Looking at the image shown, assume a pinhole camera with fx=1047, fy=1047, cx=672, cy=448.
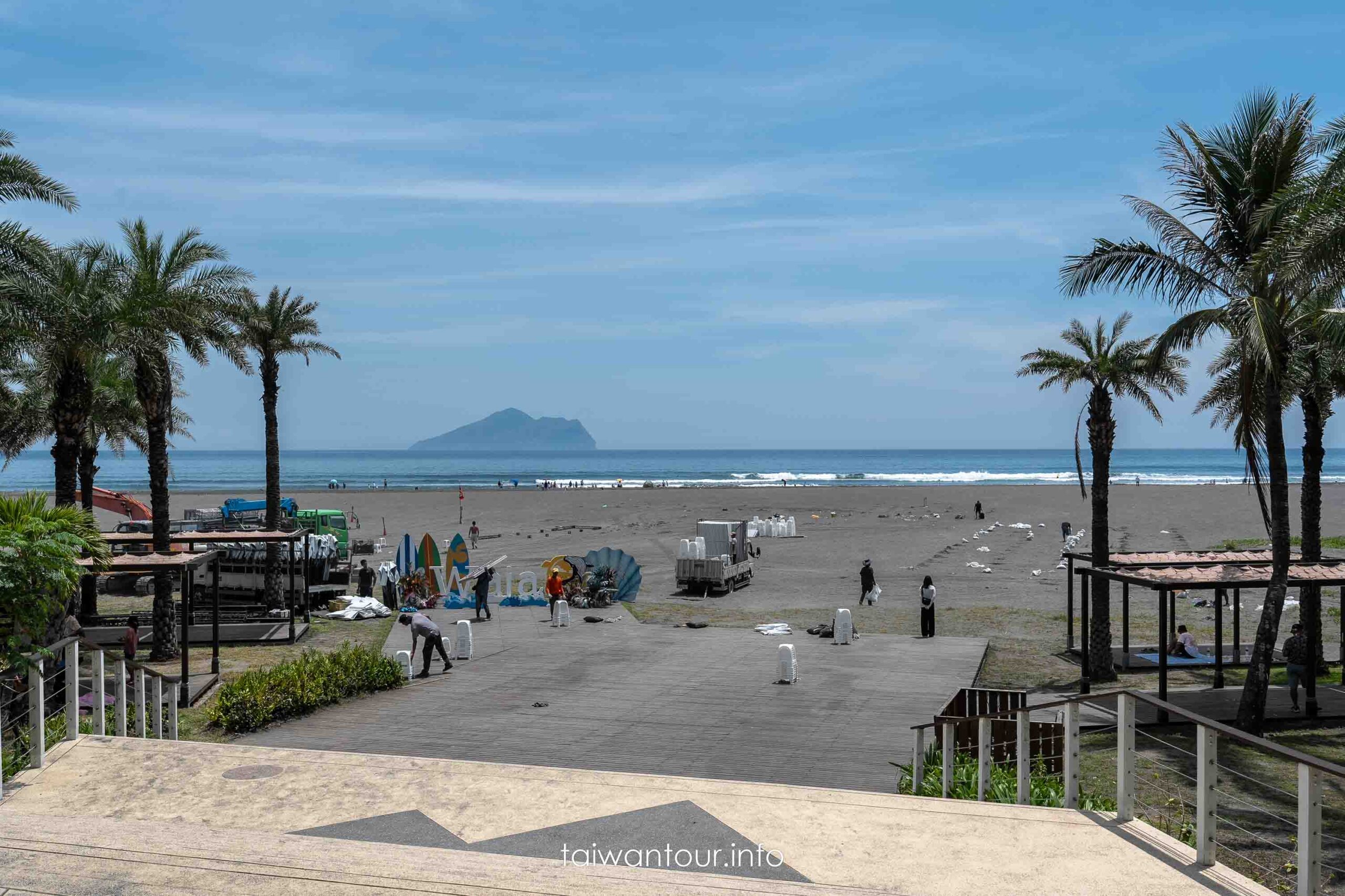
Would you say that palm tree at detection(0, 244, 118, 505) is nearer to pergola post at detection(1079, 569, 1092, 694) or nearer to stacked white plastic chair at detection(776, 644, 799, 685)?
stacked white plastic chair at detection(776, 644, 799, 685)

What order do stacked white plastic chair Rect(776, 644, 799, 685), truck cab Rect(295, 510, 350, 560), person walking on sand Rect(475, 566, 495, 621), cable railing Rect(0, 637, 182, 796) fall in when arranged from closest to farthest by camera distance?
cable railing Rect(0, 637, 182, 796)
stacked white plastic chair Rect(776, 644, 799, 685)
person walking on sand Rect(475, 566, 495, 621)
truck cab Rect(295, 510, 350, 560)

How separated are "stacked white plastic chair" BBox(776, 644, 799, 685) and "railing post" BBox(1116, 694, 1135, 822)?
1253cm

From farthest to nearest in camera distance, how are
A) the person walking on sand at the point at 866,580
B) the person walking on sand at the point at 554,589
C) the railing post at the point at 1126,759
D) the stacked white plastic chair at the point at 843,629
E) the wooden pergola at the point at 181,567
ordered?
the person walking on sand at the point at 866,580
the person walking on sand at the point at 554,589
the stacked white plastic chair at the point at 843,629
the wooden pergola at the point at 181,567
the railing post at the point at 1126,759

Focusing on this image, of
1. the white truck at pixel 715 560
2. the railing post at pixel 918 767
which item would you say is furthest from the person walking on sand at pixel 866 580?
the railing post at pixel 918 767

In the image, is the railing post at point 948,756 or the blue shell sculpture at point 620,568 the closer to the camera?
the railing post at point 948,756

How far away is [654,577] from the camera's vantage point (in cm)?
4047

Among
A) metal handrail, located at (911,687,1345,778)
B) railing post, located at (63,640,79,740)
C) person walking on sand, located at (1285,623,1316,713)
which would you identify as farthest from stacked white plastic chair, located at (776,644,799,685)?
railing post, located at (63,640,79,740)

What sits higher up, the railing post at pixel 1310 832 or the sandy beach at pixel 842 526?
the railing post at pixel 1310 832

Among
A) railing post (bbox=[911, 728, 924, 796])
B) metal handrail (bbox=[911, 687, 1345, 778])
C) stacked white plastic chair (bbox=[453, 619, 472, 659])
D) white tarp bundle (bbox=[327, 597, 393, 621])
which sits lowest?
white tarp bundle (bbox=[327, 597, 393, 621])

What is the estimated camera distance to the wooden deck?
14820 millimetres

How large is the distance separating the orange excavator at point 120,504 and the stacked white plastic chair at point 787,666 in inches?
1444

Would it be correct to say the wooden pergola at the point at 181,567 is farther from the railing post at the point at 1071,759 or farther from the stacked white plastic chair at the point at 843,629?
the railing post at the point at 1071,759

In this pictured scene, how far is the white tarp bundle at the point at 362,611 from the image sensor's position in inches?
1191

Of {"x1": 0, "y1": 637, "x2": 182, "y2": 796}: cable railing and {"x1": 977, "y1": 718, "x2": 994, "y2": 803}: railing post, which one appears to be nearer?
{"x1": 0, "y1": 637, "x2": 182, "y2": 796}: cable railing
